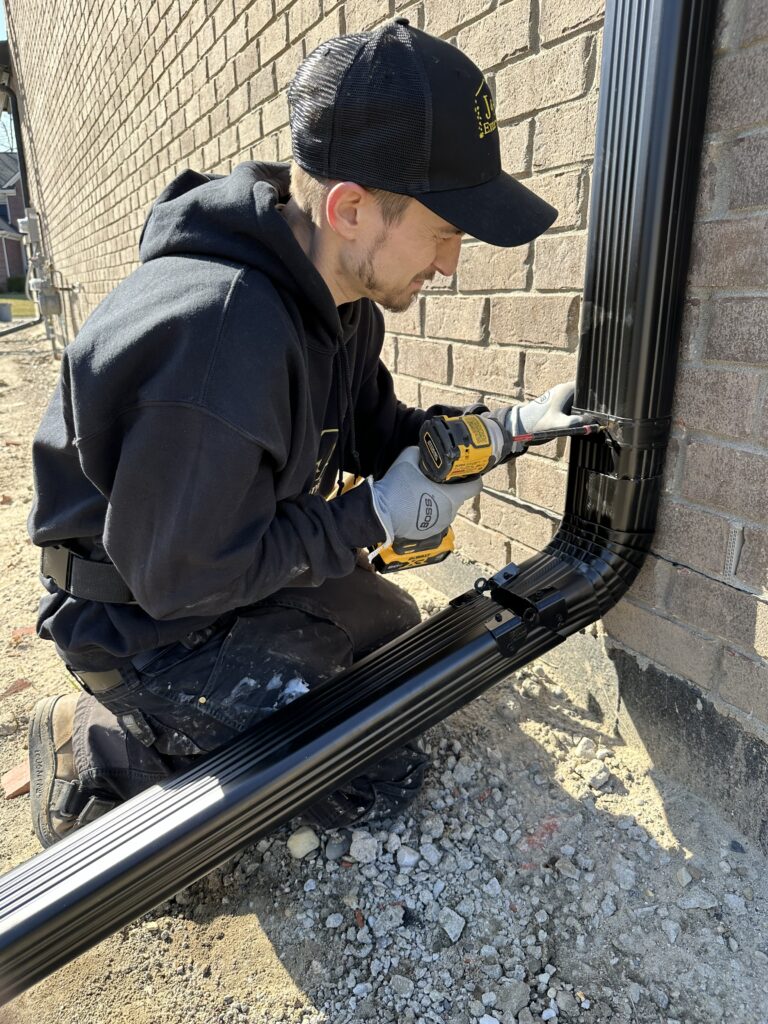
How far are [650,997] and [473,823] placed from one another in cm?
57

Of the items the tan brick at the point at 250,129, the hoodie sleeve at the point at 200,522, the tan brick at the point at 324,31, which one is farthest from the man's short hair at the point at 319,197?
the tan brick at the point at 250,129

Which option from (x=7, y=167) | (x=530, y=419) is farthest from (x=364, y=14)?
(x=7, y=167)

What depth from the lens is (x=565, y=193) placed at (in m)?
1.96

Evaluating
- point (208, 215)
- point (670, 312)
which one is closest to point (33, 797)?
point (208, 215)

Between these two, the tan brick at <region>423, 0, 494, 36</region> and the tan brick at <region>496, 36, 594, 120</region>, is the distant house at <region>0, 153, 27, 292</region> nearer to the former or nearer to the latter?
the tan brick at <region>423, 0, 494, 36</region>

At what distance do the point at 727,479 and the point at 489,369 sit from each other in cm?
96

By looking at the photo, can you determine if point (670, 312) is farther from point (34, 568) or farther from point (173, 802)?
point (34, 568)

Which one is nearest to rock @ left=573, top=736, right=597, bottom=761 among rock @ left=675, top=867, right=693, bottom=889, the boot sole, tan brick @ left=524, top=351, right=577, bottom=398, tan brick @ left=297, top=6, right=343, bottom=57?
rock @ left=675, top=867, right=693, bottom=889

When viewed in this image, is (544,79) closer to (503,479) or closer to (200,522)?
(503,479)

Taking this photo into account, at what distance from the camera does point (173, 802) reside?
5.11 feet

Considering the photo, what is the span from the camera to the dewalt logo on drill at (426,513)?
5.92 feet

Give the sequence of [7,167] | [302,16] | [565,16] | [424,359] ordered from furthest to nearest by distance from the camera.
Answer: [7,167]
[302,16]
[424,359]
[565,16]

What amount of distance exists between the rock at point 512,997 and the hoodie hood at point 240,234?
1619mm

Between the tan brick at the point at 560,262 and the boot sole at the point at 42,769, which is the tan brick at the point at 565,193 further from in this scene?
the boot sole at the point at 42,769
